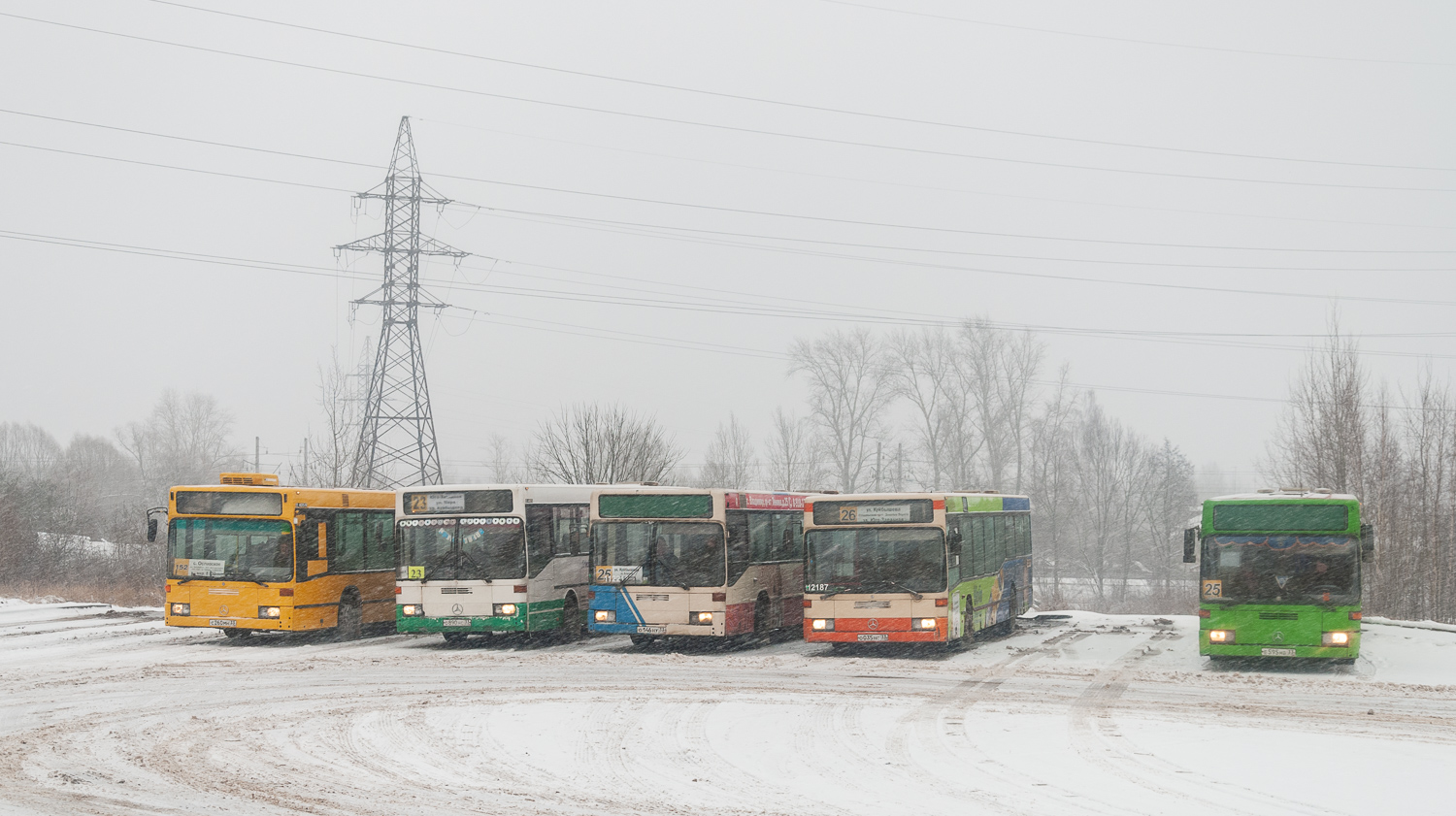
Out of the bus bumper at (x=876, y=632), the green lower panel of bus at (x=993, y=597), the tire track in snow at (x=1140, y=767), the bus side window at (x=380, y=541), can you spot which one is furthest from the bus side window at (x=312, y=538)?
the tire track in snow at (x=1140, y=767)

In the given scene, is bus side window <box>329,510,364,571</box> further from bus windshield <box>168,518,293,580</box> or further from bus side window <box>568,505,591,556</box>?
bus side window <box>568,505,591,556</box>

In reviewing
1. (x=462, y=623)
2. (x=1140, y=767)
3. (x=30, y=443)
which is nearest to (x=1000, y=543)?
(x=462, y=623)

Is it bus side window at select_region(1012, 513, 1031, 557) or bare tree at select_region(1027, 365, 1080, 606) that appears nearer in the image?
bus side window at select_region(1012, 513, 1031, 557)

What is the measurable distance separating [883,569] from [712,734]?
8.33 m

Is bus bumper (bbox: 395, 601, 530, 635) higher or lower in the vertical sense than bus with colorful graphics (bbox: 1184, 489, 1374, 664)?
lower

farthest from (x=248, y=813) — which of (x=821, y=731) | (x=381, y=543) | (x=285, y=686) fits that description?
(x=381, y=543)

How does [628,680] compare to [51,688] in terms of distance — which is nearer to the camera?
[51,688]

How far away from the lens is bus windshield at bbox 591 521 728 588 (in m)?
21.5

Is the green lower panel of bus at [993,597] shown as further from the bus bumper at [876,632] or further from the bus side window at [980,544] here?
the bus bumper at [876,632]

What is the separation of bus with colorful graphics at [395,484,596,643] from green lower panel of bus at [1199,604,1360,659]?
11.3 m

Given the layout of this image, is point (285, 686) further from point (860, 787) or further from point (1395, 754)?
point (1395, 754)

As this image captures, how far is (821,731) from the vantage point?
13109mm

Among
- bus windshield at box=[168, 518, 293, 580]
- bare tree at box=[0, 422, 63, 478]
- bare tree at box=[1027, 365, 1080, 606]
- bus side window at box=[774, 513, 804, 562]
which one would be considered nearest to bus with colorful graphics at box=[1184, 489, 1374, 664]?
bus side window at box=[774, 513, 804, 562]

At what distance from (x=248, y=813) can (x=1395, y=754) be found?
10.0 metres
